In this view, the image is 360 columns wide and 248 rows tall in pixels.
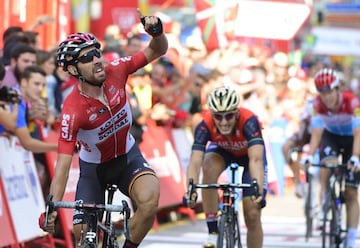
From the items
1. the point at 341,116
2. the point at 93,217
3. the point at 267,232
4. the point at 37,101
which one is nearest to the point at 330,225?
the point at 341,116

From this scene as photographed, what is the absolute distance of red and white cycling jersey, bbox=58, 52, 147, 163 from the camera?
8.30 metres

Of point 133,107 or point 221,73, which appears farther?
point 221,73

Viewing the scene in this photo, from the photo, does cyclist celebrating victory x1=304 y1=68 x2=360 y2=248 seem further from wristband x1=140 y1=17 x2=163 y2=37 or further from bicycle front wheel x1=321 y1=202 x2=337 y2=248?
wristband x1=140 y1=17 x2=163 y2=37

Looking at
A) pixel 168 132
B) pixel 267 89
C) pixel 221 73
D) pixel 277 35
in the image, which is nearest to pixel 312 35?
pixel 277 35

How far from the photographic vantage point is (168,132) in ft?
54.1

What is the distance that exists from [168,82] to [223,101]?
678 cm

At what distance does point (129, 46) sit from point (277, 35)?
370 inches

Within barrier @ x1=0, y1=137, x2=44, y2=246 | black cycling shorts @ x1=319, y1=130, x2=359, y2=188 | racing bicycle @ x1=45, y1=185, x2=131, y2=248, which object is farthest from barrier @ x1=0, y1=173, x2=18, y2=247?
black cycling shorts @ x1=319, y1=130, x2=359, y2=188

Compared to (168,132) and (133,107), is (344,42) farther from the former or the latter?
(133,107)

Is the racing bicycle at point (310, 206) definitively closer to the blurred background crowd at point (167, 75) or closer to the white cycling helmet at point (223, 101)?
the blurred background crowd at point (167, 75)

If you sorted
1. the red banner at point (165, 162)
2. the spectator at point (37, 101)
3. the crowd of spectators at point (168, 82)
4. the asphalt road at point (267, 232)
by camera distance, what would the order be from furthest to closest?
the red banner at point (165, 162) → the asphalt road at point (267, 232) → the crowd of spectators at point (168, 82) → the spectator at point (37, 101)

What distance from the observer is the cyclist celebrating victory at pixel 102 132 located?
8281 mm

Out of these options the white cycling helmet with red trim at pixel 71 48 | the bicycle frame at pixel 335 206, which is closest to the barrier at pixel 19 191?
the white cycling helmet with red trim at pixel 71 48

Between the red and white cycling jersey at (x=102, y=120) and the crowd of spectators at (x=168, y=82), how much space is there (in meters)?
2.19
